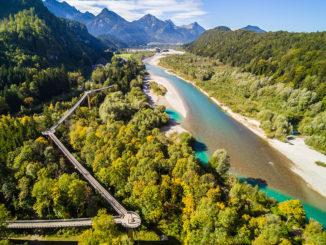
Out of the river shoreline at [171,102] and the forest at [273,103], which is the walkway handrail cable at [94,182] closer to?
the river shoreline at [171,102]

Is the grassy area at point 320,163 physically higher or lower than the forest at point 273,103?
lower

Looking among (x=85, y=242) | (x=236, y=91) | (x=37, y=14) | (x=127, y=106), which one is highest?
(x=37, y=14)

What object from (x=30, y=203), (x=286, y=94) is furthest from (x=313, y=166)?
(x=30, y=203)

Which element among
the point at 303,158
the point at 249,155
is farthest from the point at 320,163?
the point at 249,155

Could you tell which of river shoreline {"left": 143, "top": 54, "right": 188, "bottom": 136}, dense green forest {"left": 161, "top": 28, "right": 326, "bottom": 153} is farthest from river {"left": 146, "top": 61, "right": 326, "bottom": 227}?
dense green forest {"left": 161, "top": 28, "right": 326, "bottom": 153}

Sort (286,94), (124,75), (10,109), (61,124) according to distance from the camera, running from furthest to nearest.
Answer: (124,75) → (286,94) → (10,109) → (61,124)

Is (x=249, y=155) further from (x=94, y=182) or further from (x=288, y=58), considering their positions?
(x=288, y=58)

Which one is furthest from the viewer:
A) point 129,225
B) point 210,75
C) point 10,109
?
point 210,75

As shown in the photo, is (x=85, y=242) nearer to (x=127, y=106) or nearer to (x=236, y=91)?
(x=127, y=106)

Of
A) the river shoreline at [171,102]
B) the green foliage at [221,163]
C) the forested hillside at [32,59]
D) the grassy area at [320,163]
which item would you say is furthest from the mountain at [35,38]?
the grassy area at [320,163]
